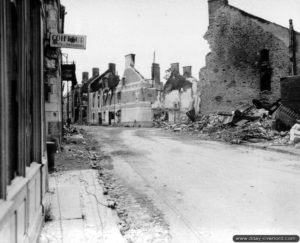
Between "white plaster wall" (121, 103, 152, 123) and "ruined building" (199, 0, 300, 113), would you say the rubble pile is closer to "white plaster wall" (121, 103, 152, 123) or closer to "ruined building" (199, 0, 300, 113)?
"ruined building" (199, 0, 300, 113)

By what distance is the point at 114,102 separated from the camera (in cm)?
4753

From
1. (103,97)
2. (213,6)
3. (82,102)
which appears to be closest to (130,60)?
(103,97)

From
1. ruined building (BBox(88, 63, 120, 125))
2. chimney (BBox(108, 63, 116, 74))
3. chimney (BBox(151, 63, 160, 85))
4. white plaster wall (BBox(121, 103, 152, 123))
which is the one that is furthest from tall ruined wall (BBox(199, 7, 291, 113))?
chimney (BBox(108, 63, 116, 74))

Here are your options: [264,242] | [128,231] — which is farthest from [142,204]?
[264,242]

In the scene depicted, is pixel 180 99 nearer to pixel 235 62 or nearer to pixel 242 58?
pixel 235 62

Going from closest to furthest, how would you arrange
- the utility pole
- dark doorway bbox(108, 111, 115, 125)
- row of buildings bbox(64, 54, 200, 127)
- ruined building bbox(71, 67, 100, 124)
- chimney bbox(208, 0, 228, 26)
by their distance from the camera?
the utility pole < chimney bbox(208, 0, 228, 26) < row of buildings bbox(64, 54, 200, 127) < dark doorway bbox(108, 111, 115, 125) < ruined building bbox(71, 67, 100, 124)

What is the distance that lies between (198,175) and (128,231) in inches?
139

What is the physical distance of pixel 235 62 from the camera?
82.0 ft

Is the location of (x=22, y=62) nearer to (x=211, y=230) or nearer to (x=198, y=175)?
(x=211, y=230)

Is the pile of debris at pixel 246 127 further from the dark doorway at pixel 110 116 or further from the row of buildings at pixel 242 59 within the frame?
the dark doorway at pixel 110 116

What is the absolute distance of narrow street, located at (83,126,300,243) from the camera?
4.20 metres

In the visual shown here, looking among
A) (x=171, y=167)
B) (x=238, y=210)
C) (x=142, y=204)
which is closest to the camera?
(x=238, y=210)

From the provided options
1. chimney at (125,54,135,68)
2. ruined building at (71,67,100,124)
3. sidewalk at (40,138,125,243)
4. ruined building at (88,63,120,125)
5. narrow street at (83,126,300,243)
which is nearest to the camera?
sidewalk at (40,138,125,243)

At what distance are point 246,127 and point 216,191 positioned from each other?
12.5 meters
